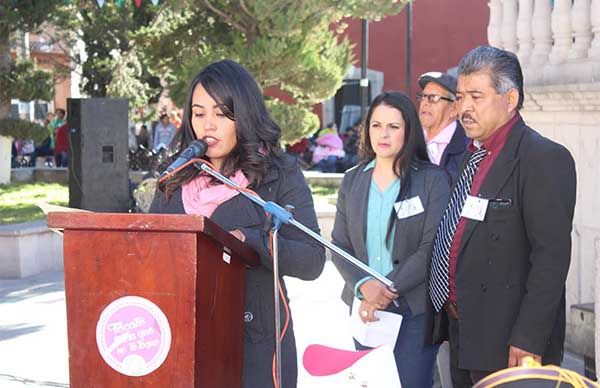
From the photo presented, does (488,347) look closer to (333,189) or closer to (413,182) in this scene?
(413,182)

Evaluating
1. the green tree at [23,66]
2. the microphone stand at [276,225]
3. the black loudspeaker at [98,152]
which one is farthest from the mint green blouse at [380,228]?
the green tree at [23,66]

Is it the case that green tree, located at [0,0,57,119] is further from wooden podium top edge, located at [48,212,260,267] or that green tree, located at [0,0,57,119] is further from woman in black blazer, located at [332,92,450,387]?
wooden podium top edge, located at [48,212,260,267]

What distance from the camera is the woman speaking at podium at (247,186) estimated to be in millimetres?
3143

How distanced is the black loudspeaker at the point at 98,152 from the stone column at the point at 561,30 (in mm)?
7687

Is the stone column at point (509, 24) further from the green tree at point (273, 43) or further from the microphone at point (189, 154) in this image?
the green tree at point (273, 43)

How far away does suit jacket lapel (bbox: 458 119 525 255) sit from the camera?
334 centimetres

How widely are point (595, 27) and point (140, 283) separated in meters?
4.15

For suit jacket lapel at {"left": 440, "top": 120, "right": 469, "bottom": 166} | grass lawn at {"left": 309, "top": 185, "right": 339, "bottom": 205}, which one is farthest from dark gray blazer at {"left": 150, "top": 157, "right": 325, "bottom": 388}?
grass lawn at {"left": 309, "top": 185, "right": 339, "bottom": 205}

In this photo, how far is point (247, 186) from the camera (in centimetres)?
316

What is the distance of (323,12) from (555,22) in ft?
29.9

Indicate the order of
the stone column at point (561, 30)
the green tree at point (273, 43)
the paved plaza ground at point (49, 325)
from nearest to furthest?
1. the stone column at point (561, 30)
2. the paved plaza ground at point (49, 325)
3. the green tree at point (273, 43)

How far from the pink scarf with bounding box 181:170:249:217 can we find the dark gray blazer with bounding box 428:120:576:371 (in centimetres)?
87

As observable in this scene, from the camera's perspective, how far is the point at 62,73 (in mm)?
22891

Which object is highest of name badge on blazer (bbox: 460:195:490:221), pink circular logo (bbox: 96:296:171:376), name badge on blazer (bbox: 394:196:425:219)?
name badge on blazer (bbox: 460:195:490:221)
